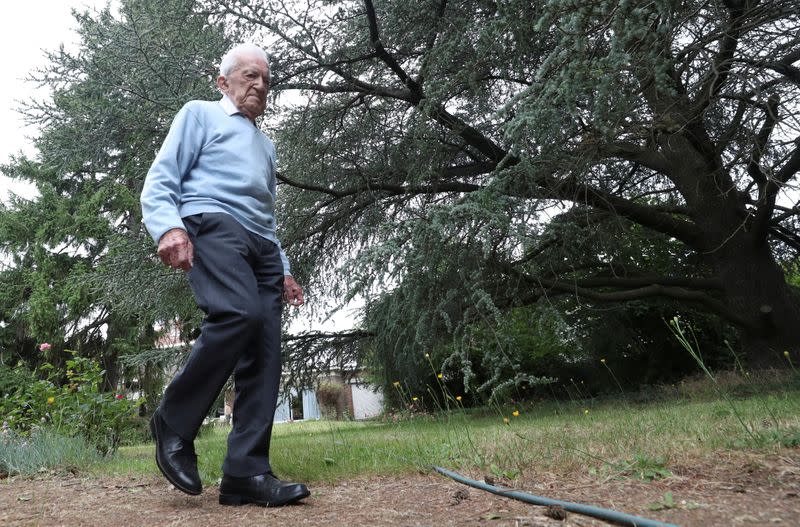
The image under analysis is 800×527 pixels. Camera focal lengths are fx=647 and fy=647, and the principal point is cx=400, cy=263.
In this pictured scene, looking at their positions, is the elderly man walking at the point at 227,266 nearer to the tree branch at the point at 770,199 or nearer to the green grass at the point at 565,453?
the green grass at the point at 565,453

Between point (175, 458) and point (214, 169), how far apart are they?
3.54 ft

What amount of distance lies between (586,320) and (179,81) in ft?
20.5

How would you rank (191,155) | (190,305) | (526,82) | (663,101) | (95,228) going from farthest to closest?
(95,228)
(190,305)
(526,82)
(663,101)
(191,155)

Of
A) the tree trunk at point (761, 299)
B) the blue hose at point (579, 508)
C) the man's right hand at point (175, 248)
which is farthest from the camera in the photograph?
Answer: the tree trunk at point (761, 299)

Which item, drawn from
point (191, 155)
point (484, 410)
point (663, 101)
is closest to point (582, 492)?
point (191, 155)

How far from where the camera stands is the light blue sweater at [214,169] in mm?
2414

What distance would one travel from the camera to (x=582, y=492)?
2047 mm

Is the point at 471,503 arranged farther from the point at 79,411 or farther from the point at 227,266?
the point at 79,411

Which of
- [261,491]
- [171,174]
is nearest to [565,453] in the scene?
[261,491]

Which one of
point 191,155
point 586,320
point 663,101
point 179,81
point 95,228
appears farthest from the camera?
point 95,228

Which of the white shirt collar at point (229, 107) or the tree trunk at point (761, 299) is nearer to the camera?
the white shirt collar at point (229, 107)

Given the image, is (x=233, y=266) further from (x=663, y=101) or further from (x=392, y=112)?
(x=392, y=112)

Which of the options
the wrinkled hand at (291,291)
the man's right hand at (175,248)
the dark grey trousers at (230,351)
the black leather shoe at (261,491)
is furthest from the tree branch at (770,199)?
the man's right hand at (175,248)

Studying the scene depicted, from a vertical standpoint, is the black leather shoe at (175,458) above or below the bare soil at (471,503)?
above
